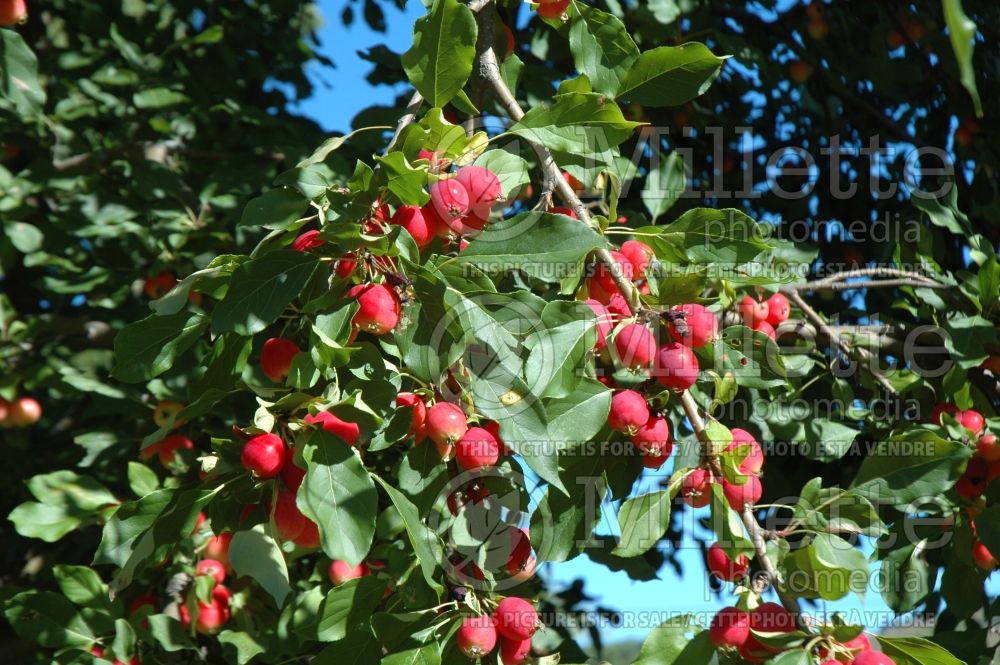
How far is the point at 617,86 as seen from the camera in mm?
1437

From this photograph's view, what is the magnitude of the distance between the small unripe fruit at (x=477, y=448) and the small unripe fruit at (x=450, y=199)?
11.7 inches

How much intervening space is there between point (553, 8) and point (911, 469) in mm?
972

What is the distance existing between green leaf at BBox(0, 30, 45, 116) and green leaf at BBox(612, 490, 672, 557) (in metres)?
1.46

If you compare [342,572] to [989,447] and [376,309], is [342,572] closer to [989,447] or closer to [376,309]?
[376,309]

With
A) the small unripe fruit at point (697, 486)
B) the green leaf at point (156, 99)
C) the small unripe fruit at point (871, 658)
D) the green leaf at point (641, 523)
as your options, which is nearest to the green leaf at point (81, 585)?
the green leaf at point (641, 523)

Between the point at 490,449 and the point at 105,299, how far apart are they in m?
1.59

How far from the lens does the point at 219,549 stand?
209cm

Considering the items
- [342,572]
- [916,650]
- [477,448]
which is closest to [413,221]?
[477,448]

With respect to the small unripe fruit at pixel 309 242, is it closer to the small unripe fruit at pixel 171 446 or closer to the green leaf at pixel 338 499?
the green leaf at pixel 338 499

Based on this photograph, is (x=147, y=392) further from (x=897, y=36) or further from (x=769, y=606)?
(x=897, y=36)

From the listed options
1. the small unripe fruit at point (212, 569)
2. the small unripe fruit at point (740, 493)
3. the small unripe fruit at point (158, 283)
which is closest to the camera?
the small unripe fruit at point (740, 493)

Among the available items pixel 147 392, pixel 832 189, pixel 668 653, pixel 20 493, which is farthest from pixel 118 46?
pixel 668 653

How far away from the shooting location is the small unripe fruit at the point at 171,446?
221 centimetres

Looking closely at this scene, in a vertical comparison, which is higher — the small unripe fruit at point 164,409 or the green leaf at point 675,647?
the small unripe fruit at point 164,409
